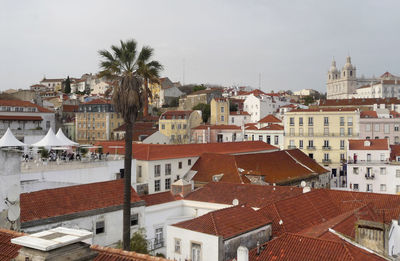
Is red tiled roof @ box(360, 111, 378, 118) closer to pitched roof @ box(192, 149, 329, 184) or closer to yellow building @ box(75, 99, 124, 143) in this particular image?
pitched roof @ box(192, 149, 329, 184)

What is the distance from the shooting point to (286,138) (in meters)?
59.8

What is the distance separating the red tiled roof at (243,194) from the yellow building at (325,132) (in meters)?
33.3

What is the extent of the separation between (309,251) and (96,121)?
79.6m

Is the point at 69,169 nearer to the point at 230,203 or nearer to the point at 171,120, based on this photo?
the point at 230,203

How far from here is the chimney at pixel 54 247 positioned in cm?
538

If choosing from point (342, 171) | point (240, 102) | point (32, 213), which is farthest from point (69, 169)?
point (240, 102)

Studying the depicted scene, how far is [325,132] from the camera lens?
5638 centimetres

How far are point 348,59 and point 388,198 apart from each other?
154192 mm

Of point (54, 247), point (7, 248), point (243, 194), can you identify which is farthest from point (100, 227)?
point (54, 247)

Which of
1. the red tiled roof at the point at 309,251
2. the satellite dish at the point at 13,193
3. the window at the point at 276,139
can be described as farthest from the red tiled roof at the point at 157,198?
the window at the point at 276,139

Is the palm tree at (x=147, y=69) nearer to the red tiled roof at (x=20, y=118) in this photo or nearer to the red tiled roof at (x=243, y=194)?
the red tiled roof at (x=243, y=194)

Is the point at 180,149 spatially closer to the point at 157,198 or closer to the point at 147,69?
the point at 157,198

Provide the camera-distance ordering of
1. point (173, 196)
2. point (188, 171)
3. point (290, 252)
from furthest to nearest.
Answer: point (188, 171) < point (173, 196) < point (290, 252)

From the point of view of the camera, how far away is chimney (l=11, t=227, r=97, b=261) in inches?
212
